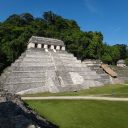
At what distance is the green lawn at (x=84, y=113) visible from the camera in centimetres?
3072

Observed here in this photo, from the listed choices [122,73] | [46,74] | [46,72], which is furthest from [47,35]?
A: [46,74]

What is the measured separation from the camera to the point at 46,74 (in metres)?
63.6

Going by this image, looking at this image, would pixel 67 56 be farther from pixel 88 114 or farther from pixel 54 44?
pixel 88 114

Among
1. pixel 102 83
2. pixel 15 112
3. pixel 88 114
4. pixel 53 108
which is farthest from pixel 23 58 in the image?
pixel 15 112

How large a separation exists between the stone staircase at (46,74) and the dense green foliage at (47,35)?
15.0 metres

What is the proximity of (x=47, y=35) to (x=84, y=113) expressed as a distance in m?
66.6

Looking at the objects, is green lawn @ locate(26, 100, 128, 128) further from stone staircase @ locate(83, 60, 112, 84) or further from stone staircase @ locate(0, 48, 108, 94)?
stone staircase @ locate(83, 60, 112, 84)

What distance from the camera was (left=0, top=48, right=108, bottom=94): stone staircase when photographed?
2296 inches

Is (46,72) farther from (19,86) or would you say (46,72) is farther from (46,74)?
(19,86)

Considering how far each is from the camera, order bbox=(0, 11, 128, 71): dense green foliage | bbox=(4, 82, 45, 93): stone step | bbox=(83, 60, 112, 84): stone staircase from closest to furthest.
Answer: bbox=(4, 82, 45, 93): stone step < bbox=(83, 60, 112, 84): stone staircase < bbox=(0, 11, 128, 71): dense green foliage

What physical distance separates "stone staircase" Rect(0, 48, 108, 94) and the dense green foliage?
1499 centimetres

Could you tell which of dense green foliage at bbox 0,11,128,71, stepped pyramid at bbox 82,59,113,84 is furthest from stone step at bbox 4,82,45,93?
dense green foliage at bbox 0,11,128,71

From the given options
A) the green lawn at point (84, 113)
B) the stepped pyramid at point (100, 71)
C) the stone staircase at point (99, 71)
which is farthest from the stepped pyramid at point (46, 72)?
the green lawn at point (84, 113)

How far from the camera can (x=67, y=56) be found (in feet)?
244
